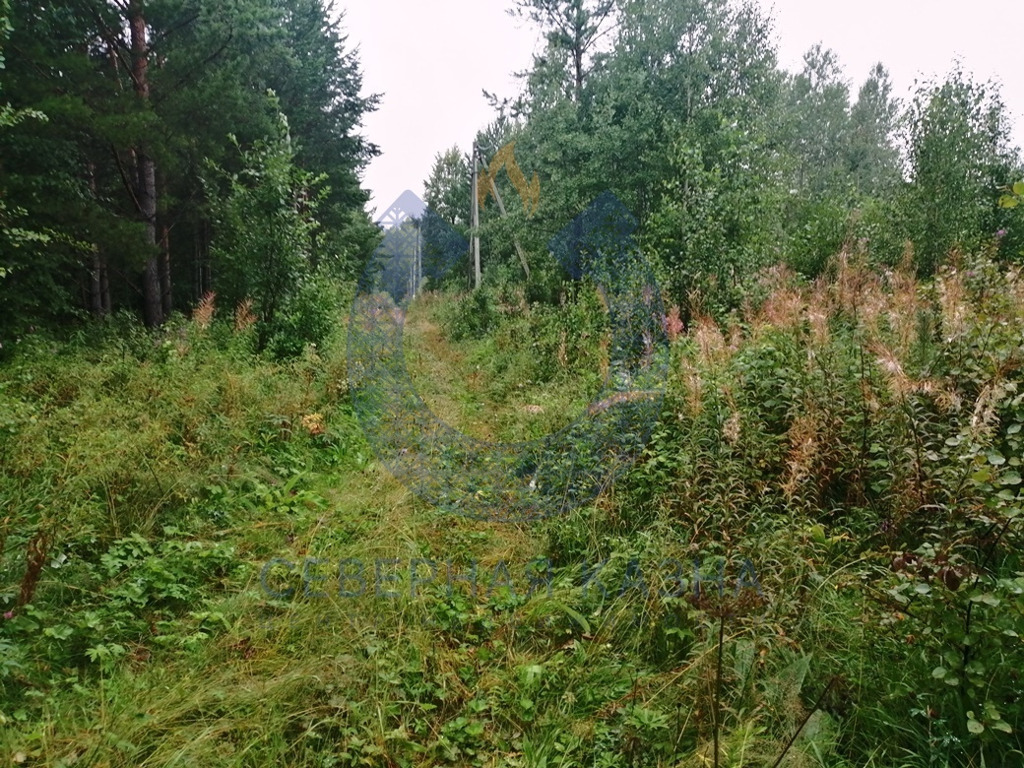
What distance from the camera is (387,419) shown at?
628 centimetres

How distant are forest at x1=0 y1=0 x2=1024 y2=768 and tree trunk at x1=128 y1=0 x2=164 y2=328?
0.13m

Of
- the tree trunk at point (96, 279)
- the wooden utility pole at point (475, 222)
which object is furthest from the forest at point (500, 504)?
the wooden utility pole at point (475, 222)

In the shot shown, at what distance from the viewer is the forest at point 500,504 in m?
2.28

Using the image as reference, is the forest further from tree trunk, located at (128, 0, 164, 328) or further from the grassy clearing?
tree trunk, located at (128, 0, 164, 328)

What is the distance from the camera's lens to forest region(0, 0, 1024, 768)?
2.28 metres

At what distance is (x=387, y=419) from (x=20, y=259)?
7.93 m

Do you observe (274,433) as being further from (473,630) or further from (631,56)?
(631,56)


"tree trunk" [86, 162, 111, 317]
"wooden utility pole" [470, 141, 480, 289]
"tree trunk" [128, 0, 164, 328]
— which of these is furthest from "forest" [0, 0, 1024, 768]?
"wooden utility pole" [470, 141, 480, 289]

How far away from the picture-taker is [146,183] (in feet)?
35.6

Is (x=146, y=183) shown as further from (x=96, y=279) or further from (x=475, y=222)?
(x=475, y=222)

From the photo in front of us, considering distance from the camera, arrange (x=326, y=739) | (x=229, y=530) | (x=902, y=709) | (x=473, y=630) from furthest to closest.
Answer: (x=229, y=530) < (x=473, y=630) < (x=326, y=739) < (x=902, y=709)

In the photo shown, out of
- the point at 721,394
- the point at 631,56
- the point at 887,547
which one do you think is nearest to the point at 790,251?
the point at 631,56

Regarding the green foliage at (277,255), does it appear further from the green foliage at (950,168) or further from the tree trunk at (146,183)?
the green foliage at (950,168)

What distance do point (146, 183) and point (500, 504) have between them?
35.3 feet
